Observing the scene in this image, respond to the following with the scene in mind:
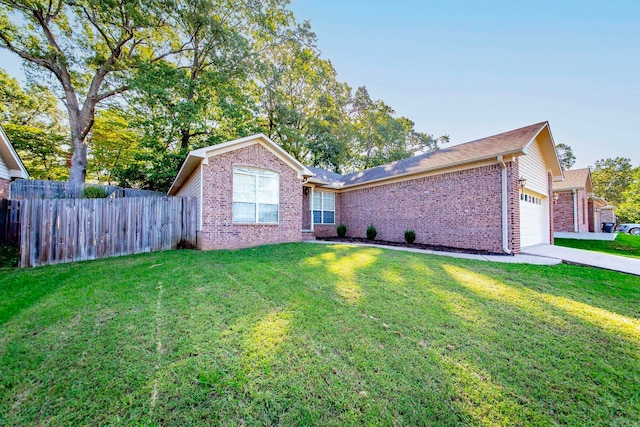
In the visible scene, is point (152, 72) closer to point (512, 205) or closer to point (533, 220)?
point (512, 205)

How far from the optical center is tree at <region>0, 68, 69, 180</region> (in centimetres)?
1459

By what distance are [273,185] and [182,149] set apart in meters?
8.57

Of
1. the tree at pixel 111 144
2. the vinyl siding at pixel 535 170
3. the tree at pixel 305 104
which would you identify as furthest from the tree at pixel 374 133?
the tree at pixel 111 144

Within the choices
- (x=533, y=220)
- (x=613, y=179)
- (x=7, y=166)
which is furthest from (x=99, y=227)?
(x=613, y=179)

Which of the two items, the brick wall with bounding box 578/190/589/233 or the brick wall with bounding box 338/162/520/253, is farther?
the brick wall with bounding box 578/190/589/233

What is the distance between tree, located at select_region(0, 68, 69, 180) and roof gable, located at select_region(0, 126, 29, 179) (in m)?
6.69

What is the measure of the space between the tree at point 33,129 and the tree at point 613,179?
6081 centimetres

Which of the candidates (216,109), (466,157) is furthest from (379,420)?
(216,109)

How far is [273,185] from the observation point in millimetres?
9391

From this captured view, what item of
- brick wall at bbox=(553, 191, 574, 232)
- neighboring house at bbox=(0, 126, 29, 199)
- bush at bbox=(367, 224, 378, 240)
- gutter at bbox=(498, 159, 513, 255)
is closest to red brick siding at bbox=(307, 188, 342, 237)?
bush at bbox=(367, 224, 378, 240)

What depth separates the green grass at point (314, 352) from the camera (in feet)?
6.10

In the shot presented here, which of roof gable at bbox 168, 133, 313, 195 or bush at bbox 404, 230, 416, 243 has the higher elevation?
roof gable at bbox 168, 133, 313, 195

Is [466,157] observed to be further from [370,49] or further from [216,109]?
[216,109]

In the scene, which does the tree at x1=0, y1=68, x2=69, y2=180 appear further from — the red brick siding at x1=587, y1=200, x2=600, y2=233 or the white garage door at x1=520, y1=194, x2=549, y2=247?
the red brick siding at x1=587, y1=200, x2=600, y2=233
